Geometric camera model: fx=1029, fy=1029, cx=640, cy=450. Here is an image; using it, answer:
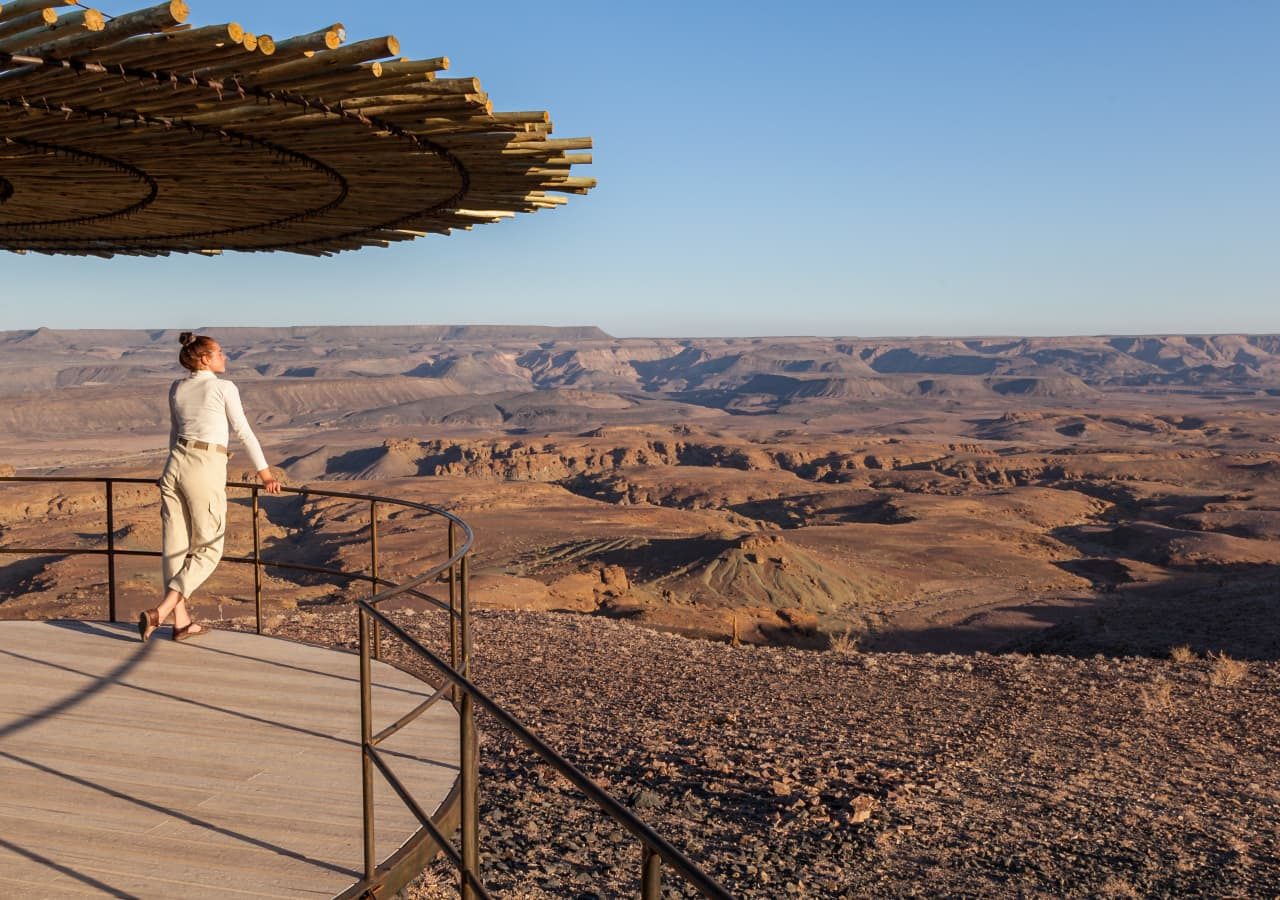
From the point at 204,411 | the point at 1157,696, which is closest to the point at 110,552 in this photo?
the point at 204,411

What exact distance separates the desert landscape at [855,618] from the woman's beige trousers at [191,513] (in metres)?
2.65

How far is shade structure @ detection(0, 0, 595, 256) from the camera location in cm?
324

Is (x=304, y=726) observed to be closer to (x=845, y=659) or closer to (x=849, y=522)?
(x=845, y=659)

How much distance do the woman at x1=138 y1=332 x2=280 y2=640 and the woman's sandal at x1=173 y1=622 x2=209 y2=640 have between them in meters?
0.45

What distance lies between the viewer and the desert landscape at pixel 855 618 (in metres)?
7.24

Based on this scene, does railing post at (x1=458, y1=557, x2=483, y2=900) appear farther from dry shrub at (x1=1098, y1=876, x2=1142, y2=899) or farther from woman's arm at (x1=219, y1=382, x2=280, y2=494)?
dry shrub at (x1=1098, y1=876, x2=1142, y2=899)

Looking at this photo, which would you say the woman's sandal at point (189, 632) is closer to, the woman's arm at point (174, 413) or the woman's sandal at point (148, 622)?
the woman's sandal at point (148, 622)

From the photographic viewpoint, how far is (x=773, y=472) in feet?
238

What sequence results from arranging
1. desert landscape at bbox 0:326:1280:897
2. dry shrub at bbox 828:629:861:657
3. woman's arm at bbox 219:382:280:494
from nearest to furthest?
1. woman's arm at bbox 219:382:280:494
2. desert landscape at bbox 0:326:1280:897
3. dry shrub at bbox 828:629:861:657

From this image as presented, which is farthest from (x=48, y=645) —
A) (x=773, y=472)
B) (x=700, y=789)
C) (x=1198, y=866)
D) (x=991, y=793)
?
(x=773, y=472)

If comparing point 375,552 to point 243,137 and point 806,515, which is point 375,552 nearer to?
point 243,137

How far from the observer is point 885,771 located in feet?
27.6

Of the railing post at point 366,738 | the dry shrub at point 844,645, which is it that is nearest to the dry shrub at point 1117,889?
the railing post at point 366,738

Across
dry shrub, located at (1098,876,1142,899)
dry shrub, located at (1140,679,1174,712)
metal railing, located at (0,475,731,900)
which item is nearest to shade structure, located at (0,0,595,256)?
metal railing, located at (0,475,731,900)
